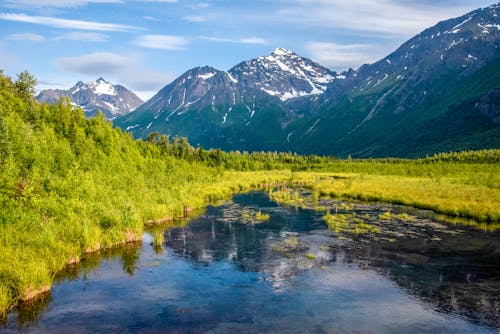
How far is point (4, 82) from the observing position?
288ft

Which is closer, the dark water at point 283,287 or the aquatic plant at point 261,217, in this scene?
the dark water at point 283,287

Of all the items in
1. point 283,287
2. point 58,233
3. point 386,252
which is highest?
point 58,233

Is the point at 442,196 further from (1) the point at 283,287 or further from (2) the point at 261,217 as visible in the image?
(1) the point at 283,287

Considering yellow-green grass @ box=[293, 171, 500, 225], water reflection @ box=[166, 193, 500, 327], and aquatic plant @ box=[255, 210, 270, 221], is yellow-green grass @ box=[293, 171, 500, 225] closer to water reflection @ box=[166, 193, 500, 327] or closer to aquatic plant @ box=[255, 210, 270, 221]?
water reflection @ box=[166, 193, 500, 327]

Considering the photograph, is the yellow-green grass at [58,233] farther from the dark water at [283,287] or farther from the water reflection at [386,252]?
the water reflection at [386,252]

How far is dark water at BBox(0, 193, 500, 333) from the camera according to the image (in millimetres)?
25484

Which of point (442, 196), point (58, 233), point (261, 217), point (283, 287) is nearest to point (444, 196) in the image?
point (442, 196)

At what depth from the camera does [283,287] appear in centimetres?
3197

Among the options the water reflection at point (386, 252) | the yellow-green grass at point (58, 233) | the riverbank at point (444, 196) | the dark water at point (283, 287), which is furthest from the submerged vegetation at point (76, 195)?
the water reflection at point (386, 252)

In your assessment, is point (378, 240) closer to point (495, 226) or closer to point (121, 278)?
point (495, 226)

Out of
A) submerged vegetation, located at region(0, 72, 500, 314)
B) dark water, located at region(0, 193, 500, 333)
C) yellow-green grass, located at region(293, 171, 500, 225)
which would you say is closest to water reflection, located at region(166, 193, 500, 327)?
dark water, located at region(0, 193, 500, 333)

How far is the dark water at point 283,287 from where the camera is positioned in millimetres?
25484

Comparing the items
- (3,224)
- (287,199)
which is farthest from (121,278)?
(287,199)

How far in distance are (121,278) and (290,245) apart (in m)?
18.4
